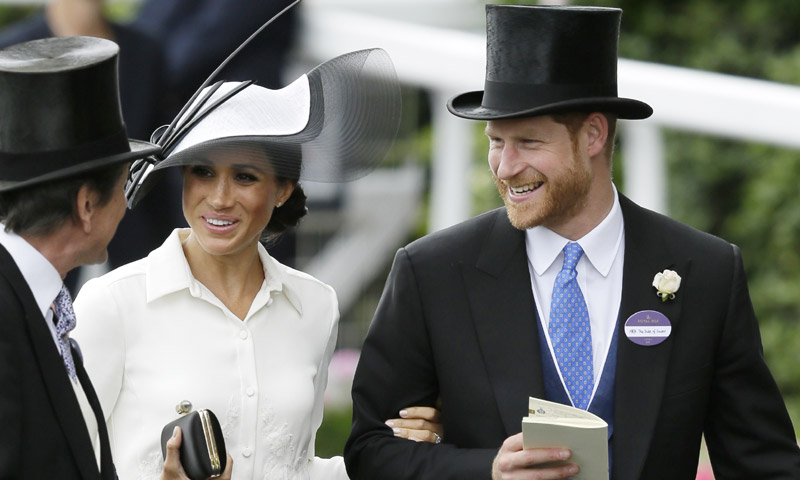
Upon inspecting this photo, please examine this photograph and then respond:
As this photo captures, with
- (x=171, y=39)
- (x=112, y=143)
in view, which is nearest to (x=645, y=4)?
(x=171, y=39)

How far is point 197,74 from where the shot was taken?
7.88 m

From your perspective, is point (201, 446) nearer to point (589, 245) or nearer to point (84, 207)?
point (84, 207)

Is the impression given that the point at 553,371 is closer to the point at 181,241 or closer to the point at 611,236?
the point at 611,236

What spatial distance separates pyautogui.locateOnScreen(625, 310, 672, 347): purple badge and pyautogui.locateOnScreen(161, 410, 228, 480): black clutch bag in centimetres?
113

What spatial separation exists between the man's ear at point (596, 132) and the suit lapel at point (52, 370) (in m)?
1.65

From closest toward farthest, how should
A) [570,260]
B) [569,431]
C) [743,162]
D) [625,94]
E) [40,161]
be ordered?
1. [40,161]
2. [569,431]
3. [570,260]
4. [625,94]
5. [743,162]

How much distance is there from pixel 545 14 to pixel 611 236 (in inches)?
25.2

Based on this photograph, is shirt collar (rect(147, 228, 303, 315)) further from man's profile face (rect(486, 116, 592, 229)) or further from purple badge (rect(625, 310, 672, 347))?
purple badge (rect(625, 310, 672, 347))

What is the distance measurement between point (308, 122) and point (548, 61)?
2.20 feet

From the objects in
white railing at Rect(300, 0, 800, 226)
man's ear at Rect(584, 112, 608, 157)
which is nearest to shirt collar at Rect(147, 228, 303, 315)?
man's ear at Rect(584, 112, 608, 157)

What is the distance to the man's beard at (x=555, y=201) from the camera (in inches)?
160

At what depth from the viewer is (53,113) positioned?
3.32 metres

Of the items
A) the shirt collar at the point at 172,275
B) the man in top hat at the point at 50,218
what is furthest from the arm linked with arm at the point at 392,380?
the man in top hat at the point at 50,218

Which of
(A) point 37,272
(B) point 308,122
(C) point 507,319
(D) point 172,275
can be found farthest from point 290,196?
(A) point 37,272
